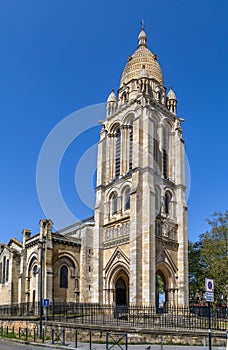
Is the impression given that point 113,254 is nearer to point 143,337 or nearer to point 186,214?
point 186,214

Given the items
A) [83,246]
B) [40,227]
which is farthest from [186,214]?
[40,227]

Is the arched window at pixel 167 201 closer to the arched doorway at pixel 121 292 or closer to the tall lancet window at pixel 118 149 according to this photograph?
the tall lancet window at pixel 118 149

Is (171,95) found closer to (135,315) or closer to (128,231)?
(128,231)

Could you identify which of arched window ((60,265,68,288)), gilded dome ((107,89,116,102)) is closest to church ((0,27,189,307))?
arched window ((60,265,68,288))

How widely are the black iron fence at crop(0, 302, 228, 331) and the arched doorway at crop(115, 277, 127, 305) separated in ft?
23.6

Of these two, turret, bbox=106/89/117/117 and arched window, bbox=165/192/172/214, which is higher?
turret, bbox=106/89/117/117

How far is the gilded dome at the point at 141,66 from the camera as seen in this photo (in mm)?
47500

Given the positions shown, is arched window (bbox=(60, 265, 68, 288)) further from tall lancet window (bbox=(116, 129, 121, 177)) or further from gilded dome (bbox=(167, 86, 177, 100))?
gilded dome (bbox=(167, 86, 177, 100))

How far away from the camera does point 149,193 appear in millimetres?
37125

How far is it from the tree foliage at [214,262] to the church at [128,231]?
10.3ft

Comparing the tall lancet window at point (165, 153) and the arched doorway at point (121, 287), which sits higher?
the tall lancet window at point (165, 153)

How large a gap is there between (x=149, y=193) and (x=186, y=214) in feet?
21.9

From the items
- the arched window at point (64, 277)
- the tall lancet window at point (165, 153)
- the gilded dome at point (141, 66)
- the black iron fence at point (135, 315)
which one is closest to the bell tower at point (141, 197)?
the tall lancet window at point (165, 153)

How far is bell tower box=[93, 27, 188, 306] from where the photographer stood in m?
36.1
